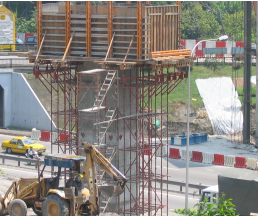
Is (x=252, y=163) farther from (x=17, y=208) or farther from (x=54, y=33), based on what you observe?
(x=17, y=208)

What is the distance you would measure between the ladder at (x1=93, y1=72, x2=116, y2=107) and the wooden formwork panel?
1.02 metres

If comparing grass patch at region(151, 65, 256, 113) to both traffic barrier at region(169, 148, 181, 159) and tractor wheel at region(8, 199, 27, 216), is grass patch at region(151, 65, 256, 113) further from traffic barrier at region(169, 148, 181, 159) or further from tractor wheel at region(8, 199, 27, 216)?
tractor wheel at region(8, 199, 27, 216)

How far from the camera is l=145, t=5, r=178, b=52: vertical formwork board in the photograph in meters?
24.6

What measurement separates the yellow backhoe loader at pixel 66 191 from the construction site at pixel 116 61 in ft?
15.0

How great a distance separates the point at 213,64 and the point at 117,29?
38.0 metres

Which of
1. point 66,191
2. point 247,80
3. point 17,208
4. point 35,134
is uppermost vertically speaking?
point 247,80

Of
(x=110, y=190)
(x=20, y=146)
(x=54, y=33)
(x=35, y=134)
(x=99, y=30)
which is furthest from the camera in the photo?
(x=35, y=134)

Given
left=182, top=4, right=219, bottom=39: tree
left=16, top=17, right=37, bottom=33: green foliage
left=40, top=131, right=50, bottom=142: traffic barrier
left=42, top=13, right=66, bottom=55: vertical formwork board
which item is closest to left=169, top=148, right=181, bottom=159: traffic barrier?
left=40, top=131, right=50, bottom=142: traffic barrier

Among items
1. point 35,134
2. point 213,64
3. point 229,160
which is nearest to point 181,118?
point 229,160

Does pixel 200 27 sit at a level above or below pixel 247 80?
above

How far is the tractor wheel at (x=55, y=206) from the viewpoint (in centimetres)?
1825

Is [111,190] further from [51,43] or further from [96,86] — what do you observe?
[51,43]

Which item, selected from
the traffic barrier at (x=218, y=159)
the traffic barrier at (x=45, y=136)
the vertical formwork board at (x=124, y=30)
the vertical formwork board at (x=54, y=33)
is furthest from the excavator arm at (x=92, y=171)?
the traffic barrier at (x=45, y=136)

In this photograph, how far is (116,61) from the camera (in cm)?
2398
